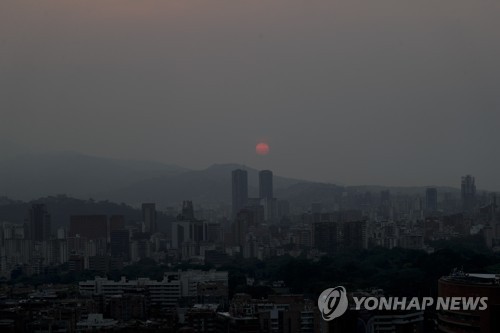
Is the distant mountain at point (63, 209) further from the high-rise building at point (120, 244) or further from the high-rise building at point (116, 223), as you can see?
the high-rise building at point (120, 244)

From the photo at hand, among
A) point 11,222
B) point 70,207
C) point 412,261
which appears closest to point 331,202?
point 70,207

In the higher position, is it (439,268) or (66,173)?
(66,173)

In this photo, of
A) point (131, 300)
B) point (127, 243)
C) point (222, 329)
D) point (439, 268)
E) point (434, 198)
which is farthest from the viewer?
point (434, 198)

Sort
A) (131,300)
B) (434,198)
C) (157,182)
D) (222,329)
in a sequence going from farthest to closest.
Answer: (157,182), (434,198), (131,300), (222,329)

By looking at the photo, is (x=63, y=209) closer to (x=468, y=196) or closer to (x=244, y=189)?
(x=244, y=189)

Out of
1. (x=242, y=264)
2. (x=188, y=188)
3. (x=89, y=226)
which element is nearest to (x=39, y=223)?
(x=89, y=226)

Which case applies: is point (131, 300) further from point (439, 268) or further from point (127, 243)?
point (127, 243)

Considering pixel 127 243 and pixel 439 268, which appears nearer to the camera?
pixel 439 268
